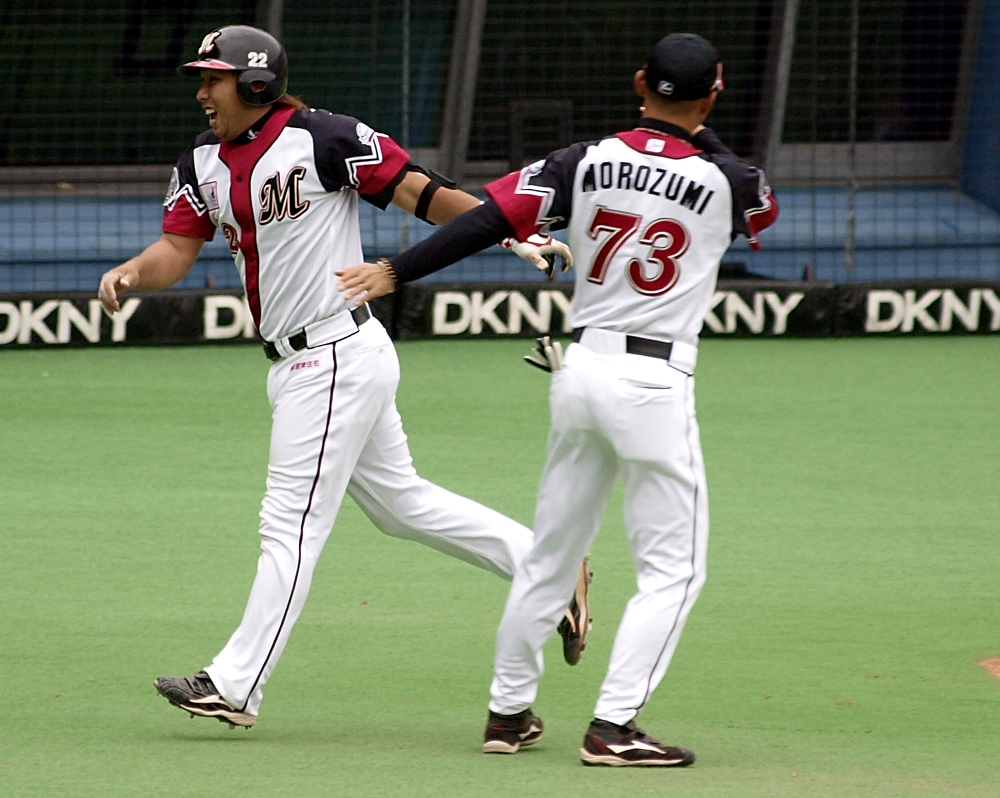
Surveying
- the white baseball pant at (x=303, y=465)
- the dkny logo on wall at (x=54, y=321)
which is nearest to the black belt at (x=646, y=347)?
the white baseball pant at (x=303, y=465)

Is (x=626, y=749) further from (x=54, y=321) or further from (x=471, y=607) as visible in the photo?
(x=54, y=321)

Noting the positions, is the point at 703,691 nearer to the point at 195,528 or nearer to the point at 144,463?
the point at 195,528

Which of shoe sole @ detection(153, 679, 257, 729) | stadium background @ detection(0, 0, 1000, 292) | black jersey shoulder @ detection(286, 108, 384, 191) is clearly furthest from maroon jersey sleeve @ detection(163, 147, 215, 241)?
stadium background @ detection(0, 0, 1000, 292)

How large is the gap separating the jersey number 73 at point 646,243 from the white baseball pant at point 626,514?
181 mm

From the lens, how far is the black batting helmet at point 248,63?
4281 millimetres

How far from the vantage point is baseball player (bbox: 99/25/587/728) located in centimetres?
421

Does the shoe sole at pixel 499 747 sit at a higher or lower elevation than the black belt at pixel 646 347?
lower

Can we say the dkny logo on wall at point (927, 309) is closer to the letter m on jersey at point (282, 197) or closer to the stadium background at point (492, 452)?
the stadium background at point (492, 452)

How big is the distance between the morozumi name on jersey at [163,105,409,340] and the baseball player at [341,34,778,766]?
0.41m

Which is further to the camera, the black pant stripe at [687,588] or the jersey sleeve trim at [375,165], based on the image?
the jersey sleeve trim at [375,165]

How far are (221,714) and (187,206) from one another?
4.55 feet

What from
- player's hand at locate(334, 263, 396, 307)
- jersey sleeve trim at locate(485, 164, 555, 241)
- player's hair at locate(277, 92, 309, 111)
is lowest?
player's hand at locate(334, 263, 396, 307)

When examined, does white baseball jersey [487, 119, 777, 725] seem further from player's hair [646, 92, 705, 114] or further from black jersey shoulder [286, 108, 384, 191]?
black jersey shoulder [286, 108, 384, 191]

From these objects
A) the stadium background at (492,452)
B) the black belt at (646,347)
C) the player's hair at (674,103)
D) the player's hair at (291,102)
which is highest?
the player's hair at (674,103)
